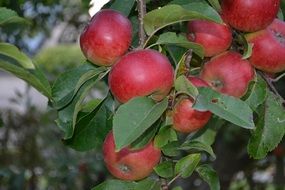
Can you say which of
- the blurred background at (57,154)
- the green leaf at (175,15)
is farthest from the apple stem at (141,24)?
the blurred background at (57,154)

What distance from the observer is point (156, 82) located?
0.95m

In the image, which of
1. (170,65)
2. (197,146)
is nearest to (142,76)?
(170,65)

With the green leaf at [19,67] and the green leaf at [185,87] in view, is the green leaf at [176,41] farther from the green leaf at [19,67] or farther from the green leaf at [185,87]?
the green leaf at [19,67]

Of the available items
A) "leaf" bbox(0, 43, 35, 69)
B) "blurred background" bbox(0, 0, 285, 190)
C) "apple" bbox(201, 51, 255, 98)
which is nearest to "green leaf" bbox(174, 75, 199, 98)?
"apple" bbox(201, 51, 255, 98)

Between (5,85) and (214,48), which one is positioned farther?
(5,85)

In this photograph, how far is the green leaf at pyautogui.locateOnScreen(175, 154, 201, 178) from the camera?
104 cm

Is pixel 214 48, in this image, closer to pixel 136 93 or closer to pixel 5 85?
pixel 136 93

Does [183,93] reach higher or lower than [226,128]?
higher

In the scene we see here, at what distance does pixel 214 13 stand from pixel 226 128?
179 cm

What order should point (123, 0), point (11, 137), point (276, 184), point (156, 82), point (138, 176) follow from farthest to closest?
point (11, 137)
point (276, 184)
point (123, 0)
point (138, 176)
point (156, 82)

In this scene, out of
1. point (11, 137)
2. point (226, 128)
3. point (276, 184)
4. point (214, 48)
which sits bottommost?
point (11, 137)

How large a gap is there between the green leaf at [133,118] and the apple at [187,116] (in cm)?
5

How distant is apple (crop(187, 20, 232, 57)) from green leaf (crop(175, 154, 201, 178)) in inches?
7.5

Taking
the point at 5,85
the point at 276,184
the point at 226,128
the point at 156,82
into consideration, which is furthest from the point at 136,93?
the point at 5,85
